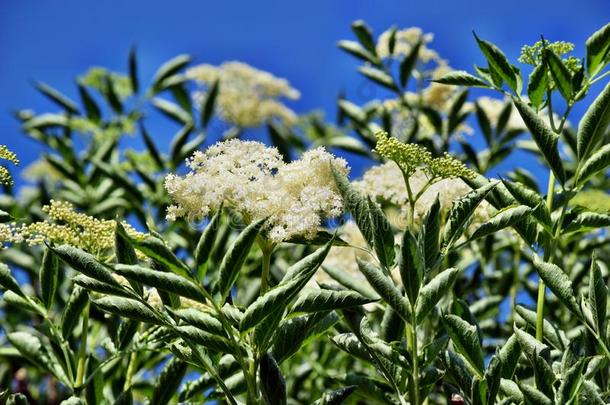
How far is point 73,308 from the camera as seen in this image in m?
1.92

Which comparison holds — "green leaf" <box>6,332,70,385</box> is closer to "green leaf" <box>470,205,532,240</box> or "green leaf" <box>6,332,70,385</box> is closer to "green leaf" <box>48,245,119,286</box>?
"green leaf" <box>48,245,119,286</box>

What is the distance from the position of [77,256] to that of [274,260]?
236cm

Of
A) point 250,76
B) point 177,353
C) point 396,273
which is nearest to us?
point 177,353

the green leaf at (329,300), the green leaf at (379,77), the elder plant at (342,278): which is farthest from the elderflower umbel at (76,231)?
the green leaf at (379,77)

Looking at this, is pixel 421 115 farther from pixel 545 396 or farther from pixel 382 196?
pixel 545 396

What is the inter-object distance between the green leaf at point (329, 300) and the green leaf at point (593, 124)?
2.47 feet

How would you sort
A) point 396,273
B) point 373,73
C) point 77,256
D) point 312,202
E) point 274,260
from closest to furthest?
1. point 77,256
2. point 312,202
3. point 396,273
4. point 274,260
5. point 373,73

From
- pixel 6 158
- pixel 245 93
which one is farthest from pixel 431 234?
pixel 245 93

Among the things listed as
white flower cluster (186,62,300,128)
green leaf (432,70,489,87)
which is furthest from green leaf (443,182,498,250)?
white flower cluster (186,62,300,128)

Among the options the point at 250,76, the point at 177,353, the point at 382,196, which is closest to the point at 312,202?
the point at 177,353

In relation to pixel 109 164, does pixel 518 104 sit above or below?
below

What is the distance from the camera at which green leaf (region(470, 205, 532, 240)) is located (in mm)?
1640

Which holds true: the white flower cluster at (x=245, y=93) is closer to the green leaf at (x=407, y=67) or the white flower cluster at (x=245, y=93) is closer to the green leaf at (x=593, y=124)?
the green leaf at (x=407, y=67)

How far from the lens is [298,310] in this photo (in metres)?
1.51
